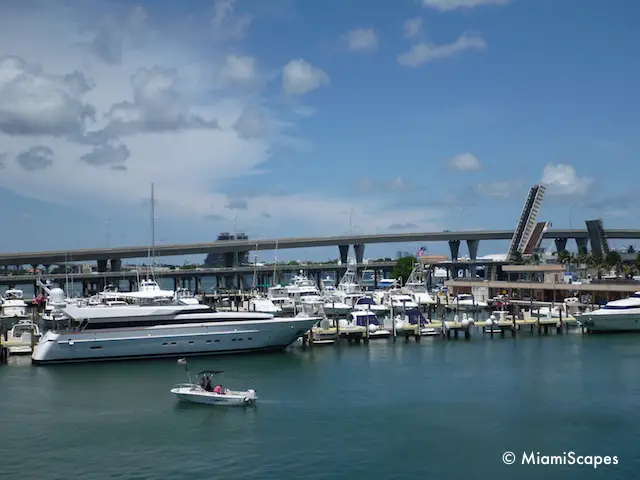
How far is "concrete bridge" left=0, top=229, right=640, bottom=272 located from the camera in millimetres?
125688

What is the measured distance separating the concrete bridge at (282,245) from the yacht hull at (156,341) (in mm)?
74200

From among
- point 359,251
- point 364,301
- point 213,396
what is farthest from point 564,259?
point 213,396

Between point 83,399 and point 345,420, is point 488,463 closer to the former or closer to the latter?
point 345,420

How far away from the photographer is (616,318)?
6131cm

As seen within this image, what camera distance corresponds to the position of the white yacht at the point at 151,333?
48.2m

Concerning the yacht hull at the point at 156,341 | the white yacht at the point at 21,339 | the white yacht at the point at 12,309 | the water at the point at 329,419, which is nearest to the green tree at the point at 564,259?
the water at the point at 329,419

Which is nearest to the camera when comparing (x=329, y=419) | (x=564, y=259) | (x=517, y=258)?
(x=329, y=419)

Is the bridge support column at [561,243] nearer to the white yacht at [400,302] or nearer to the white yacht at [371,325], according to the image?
the white yacht at [400,302]

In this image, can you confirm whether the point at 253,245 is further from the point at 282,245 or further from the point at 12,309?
the point at 12,309

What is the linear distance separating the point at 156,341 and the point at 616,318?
4001 centimetres

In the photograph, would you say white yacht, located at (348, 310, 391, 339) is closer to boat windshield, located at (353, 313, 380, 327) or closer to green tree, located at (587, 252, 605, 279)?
boat windshield, located at (353, 313, 380, 327)

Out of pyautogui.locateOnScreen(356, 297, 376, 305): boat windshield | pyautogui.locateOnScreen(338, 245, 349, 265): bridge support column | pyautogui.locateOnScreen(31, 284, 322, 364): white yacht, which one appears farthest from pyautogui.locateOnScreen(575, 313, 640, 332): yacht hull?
pyautogui.locateOnScreen(338, 245, 349, 265): bridge support column

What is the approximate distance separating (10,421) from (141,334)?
1608cm

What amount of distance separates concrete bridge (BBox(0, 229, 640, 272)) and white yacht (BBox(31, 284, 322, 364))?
243 feet
